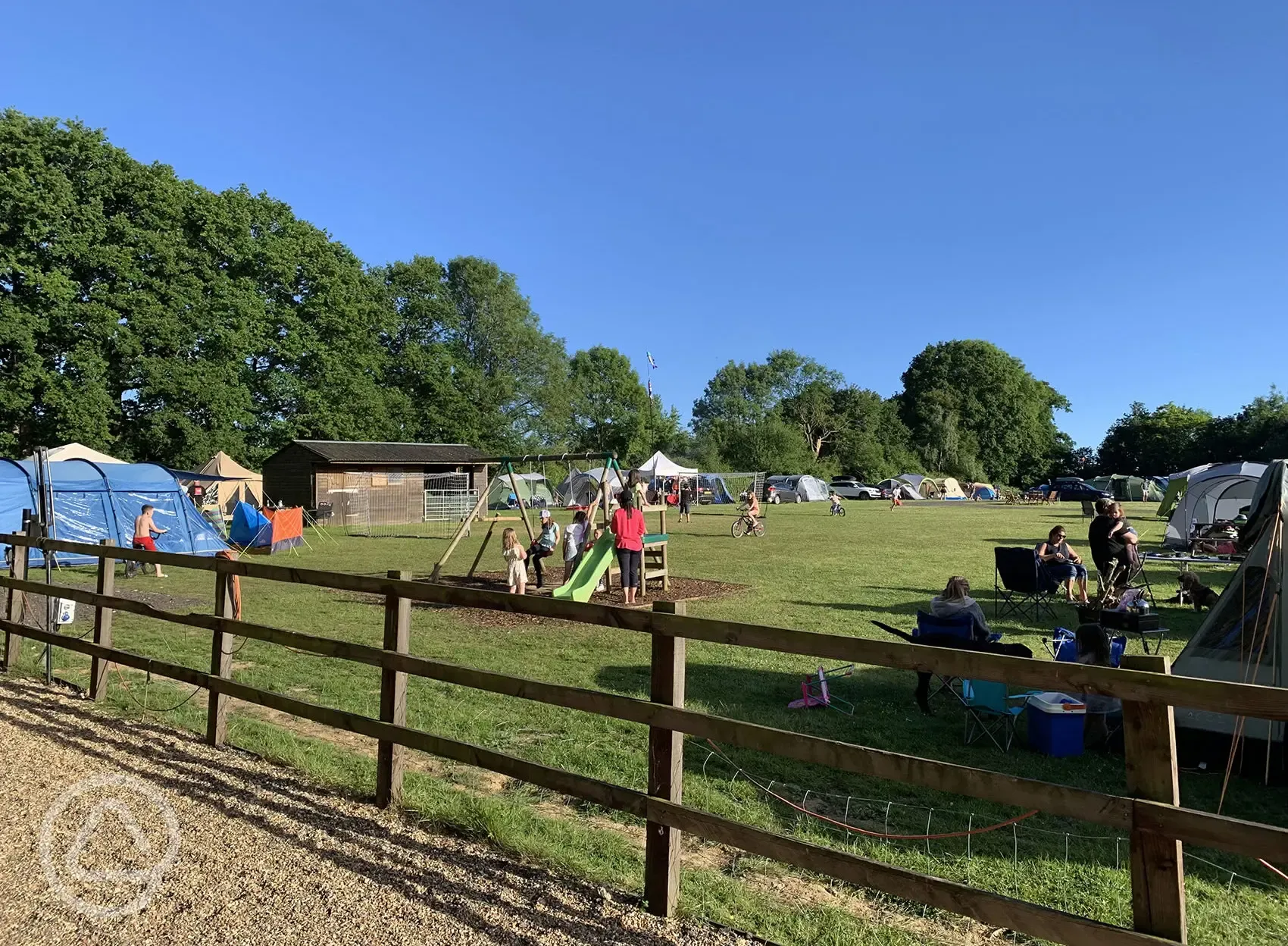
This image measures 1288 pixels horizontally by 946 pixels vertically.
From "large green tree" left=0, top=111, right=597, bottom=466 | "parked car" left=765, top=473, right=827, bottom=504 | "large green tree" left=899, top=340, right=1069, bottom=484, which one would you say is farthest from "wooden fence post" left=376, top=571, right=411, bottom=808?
"large green tree" left=899, top=340, right=1069, bottom=484

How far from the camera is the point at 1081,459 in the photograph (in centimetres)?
9194

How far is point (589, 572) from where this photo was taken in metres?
11.7

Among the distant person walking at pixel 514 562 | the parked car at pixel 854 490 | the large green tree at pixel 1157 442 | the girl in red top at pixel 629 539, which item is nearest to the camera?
the girl in red top at pixel 629 539

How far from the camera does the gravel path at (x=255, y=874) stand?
313 centimetres

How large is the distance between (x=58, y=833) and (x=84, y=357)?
3464 cm

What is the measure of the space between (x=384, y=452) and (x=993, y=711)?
33407mm

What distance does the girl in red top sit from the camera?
470 inches

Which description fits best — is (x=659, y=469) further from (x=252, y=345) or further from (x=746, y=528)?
(x=252, y=345)

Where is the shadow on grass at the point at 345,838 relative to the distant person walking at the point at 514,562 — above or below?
below

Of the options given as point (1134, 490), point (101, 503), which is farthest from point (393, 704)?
point (1134, 490)

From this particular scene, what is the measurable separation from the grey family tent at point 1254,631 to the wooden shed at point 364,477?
96.4 ft

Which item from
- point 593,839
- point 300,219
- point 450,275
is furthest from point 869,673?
point 450,275

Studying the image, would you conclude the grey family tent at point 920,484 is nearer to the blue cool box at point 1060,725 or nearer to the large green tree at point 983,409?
A: the large green tree at point 983,409

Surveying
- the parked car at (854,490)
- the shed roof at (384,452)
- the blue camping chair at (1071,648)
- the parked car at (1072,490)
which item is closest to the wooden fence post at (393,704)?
the blue camping chair at (1071,648)
